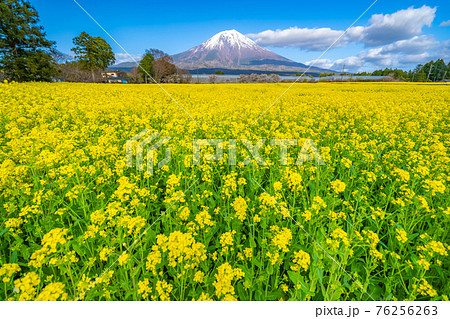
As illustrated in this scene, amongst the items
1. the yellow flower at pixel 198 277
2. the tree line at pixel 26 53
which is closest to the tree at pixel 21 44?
the tree line at pixel 26 53

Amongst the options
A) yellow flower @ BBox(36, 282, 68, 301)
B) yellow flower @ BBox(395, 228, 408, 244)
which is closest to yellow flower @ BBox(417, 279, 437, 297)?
yellow flower @ BBox(395, 228, 408, 244)

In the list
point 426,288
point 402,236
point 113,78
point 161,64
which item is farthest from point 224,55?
point 113,78

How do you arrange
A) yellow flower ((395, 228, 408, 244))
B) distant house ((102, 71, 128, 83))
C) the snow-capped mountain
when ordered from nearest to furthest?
yellow flower ((395, 228, 408, 244)), the snow-capped mountain, distant house ((102, 71, 128, 83))

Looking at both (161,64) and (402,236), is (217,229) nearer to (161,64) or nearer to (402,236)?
(402,236)

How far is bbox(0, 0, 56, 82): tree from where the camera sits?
27422mm

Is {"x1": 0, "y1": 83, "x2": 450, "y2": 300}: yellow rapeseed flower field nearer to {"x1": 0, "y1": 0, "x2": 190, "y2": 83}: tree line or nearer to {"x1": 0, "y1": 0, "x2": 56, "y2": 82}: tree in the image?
{"x1": 0, "y1": 0, "x2": 190, "y2": 83}: tree line

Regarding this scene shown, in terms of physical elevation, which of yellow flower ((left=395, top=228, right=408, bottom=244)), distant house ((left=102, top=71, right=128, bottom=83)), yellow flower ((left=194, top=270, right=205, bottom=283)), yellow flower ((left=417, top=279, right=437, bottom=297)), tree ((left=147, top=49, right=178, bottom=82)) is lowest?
yellow flower ((left=194, top=270, right=205, bottom=283))

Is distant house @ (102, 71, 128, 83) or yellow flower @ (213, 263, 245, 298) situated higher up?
distant house @ (102, 71, 128, 83)

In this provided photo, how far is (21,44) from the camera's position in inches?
1163

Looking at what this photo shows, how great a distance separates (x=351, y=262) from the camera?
224 cm

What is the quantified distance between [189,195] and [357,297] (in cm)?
237

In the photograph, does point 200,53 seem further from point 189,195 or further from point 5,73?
point 189,195

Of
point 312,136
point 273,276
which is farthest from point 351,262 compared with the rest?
point 312,136

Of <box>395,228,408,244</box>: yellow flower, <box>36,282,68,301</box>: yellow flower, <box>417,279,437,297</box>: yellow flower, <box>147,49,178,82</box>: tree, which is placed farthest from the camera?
<box>147,49,178,82</box>: tree
